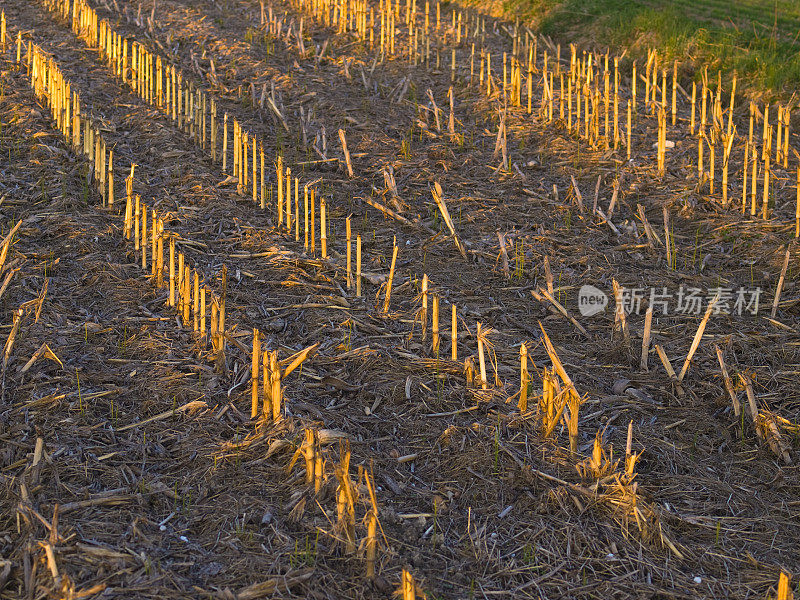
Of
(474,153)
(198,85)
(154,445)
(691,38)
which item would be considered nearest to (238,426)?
(154,445)

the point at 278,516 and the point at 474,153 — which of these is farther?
the point at 474,153

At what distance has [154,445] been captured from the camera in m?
4.34

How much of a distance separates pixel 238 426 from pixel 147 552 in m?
0.98

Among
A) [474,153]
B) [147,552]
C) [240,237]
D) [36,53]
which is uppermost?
[36,53]

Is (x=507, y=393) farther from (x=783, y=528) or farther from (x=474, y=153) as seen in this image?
(x=474, y=153)

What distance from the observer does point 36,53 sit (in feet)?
31.9

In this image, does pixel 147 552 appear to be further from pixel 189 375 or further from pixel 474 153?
pixel 474 153

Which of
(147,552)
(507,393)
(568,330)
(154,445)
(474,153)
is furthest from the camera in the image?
(474,153)

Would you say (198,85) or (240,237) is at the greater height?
(198,85)

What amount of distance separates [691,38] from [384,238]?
17.0 ft

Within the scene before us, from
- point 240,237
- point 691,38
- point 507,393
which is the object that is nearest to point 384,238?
point 240,237

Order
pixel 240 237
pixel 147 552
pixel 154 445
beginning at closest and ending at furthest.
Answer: pixel 147 552 → pixel 154 445 → pixel 240 237

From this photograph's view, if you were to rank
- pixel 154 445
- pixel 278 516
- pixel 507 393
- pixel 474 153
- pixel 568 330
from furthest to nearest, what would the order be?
pixel 474 153, pixel 568 330, pixel 507 393, pixel 154 445, pixel 278 516

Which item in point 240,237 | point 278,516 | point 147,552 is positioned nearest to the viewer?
point 147,552
